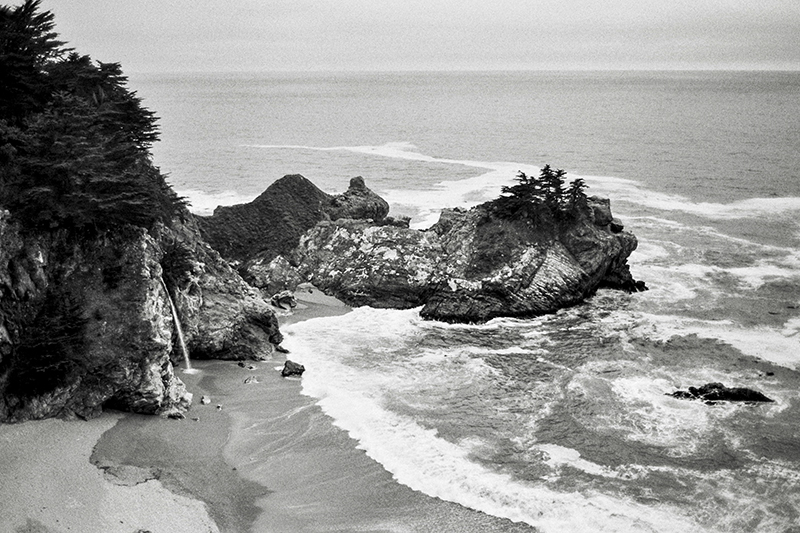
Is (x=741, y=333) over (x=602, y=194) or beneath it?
beneath

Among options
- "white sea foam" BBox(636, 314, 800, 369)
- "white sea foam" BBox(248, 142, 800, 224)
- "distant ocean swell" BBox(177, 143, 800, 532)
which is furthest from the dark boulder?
"white sea foam" BBox(248, 142, 800, 224)

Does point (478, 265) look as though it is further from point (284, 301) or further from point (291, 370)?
point (291, 370)

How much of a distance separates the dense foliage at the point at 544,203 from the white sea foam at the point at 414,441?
6749 mm

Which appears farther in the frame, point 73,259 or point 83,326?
point 73,259

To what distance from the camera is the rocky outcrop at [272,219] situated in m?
31.6

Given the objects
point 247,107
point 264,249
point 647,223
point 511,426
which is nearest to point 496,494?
point 511,426

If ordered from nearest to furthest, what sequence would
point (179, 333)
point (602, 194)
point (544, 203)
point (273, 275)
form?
point (179, 333)
point (544, 203)
point (273, 275)
point (602, 194)

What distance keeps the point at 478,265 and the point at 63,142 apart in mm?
15099

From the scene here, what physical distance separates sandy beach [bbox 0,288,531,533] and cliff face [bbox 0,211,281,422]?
1.90ft

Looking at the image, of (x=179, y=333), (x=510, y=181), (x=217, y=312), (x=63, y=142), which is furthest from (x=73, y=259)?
(x=510, y=181)

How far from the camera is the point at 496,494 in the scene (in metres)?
14.9

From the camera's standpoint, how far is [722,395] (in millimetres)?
19641

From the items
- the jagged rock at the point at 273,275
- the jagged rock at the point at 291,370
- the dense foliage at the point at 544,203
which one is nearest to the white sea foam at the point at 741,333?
the dense foliage at the point at 544,203

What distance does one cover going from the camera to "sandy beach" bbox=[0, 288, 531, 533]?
13.6 metres
